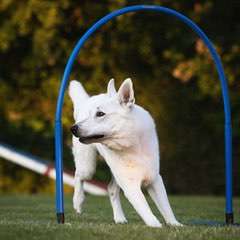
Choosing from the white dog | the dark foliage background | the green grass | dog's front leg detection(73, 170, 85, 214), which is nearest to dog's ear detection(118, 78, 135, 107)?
the white dog

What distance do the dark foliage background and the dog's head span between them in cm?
759

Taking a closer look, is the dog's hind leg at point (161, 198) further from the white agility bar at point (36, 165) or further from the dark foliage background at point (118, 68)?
the white agility bar at point (36, 165)

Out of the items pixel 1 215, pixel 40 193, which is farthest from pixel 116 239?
pixel 40 193

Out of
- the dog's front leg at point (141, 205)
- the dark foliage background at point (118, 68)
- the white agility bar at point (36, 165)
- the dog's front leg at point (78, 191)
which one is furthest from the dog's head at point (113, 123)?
the white agility bar at point (36, 165)

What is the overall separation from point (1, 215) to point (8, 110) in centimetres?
807

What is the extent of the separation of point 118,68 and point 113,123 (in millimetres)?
Answer: 9618

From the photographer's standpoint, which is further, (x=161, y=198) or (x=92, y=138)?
(x=161, y=198)

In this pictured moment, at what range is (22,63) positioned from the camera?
55.0ft

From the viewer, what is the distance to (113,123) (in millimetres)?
7062

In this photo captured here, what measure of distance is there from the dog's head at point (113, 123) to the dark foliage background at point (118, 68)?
7.59 meters

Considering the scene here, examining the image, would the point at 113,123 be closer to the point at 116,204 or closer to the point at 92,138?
the point at 92,138

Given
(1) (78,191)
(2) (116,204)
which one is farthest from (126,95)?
(1) (78,191)

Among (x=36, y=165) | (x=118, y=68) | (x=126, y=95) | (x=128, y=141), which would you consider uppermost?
(x=118, y=68)

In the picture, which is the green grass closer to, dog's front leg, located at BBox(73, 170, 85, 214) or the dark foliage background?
dog's front leg, located at BBox(73, 170, 85, 214)
